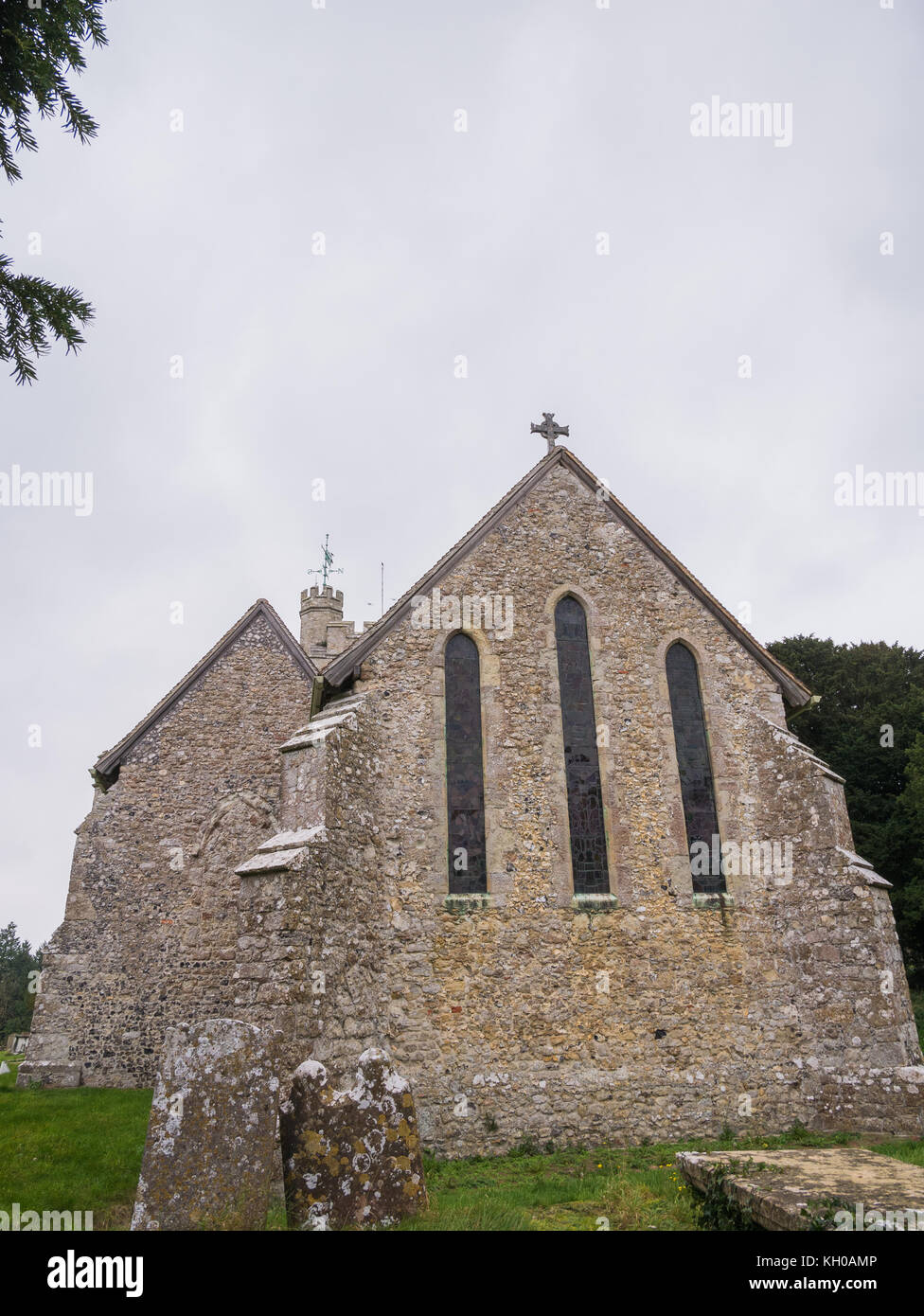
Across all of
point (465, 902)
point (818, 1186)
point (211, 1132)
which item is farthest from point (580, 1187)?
point (211, 1132)

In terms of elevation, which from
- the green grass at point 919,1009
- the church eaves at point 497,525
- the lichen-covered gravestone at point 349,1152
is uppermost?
the church eaves at point 497,525

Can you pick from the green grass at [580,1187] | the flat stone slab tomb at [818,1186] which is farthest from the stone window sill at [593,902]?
the flat stone slab tomb at [818,1186]

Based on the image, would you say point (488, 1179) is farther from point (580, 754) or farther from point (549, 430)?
point (549, 430)

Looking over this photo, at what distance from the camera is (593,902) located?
438 inches

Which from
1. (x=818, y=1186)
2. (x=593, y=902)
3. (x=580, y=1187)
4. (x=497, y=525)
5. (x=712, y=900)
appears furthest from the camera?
(x=497, y=525)

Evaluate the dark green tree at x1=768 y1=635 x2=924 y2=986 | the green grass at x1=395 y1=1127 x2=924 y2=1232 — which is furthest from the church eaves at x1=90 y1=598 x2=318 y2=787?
the dark green tree at x1=768 y1=635 x2=924 y2=986

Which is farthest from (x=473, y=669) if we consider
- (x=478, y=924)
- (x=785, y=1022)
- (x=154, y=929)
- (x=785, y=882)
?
(x=154, y=929)

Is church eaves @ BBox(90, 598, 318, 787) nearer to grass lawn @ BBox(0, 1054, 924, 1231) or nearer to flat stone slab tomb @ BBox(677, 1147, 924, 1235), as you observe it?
grass lawn @ BBox(0, 1054, 924, 1231)

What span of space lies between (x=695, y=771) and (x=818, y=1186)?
6.85m

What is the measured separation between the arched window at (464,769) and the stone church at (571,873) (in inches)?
1.4

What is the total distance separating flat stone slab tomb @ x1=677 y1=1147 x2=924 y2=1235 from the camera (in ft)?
16.6

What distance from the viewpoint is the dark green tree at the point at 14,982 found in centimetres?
5166

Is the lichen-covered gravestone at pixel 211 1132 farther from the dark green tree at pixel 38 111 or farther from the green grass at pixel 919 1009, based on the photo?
the green grass at pixel 919 1009

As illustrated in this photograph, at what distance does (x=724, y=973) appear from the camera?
36.5ft
